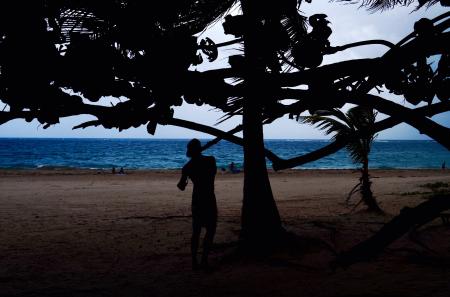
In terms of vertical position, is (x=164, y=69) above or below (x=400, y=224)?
above

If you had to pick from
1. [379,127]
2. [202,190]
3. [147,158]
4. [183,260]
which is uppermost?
[379,127]

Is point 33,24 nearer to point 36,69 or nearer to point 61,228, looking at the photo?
point 36,69

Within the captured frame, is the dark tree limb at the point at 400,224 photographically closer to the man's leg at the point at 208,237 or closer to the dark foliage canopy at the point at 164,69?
the dark foliage canopy at the point at 164,69

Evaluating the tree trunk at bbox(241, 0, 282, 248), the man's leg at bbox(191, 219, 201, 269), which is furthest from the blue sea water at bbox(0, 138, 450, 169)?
the man's leg at bbox(191, 219, 201, 269)

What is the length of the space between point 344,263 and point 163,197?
1211cm

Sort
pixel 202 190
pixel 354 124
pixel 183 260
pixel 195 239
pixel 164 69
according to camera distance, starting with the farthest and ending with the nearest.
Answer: pixel 354 124 → pixel 183 260 → pixel 195 239 → pixel 202 190 → pixel 164 69

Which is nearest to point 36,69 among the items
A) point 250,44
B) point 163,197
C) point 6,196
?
point 250,44

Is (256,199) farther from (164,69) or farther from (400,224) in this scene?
(400,224)

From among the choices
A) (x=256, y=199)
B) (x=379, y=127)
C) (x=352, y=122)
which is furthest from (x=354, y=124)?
(x=379, y=127)

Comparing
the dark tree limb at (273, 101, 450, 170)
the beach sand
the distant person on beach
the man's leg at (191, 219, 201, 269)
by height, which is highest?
the dark tree limb at (273, 101, 450, 170)

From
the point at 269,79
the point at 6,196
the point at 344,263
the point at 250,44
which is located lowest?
the point at 6,196

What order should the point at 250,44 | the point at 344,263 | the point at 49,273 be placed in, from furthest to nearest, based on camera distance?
1. the point at 49,273
2. the point at 250,44
3. the point at 344,263

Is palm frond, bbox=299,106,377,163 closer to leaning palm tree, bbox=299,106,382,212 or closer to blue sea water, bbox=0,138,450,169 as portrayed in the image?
leaning palm tree, bbox=299,106,382,212

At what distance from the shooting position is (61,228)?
25.1 ft
